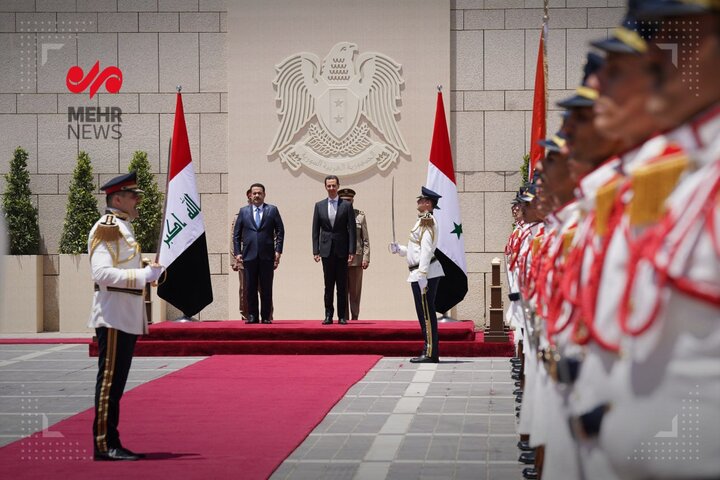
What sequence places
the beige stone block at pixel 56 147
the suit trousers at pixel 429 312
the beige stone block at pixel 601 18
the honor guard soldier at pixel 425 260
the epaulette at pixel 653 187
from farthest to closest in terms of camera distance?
the beige stone block at pixel 56 147, the beige stone block at pixel 601 18, the suit trousers at pixel 429 312, the honor guard soldier at pixel 425 260, the epaulette at pixel 653 187

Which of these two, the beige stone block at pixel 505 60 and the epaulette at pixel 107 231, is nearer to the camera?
the epaulette at pixel 107 231

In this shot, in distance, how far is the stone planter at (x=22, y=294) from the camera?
54.9 feet

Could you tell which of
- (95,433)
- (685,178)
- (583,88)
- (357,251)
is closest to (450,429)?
(95,433)

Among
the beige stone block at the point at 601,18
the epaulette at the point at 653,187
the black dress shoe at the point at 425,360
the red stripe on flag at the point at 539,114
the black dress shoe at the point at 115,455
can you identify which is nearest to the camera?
the epaulette at the point at 653,187

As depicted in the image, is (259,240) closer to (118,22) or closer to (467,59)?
(467,59)

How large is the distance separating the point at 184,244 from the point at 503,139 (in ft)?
16.8

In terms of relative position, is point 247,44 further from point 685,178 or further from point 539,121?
point 685,178

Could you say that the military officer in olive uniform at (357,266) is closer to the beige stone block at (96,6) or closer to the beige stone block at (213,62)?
the beige stone block at (213,62)

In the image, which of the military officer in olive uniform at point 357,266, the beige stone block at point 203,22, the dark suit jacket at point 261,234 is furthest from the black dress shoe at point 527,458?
the beige stone block at point 203,22

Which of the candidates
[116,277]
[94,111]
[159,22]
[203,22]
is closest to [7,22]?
[94,111]

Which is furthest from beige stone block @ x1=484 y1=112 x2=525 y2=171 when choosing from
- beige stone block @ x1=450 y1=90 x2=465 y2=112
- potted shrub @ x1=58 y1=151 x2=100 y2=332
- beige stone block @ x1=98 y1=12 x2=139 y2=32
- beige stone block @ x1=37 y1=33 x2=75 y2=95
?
beige stone block @ x1=37 y1=33 x2=75 y2=95

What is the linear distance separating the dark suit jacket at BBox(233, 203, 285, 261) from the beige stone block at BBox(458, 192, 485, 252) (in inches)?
143

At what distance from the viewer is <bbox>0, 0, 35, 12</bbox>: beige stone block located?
17125 mm

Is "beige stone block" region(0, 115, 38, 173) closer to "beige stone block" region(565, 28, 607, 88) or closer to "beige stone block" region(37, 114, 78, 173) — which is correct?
"beige stone block" region(37, 114, 78, 173)
